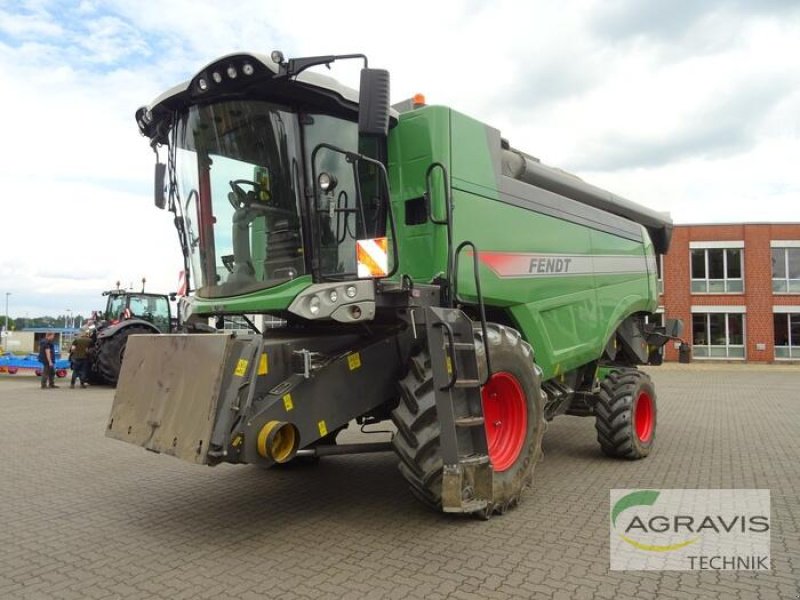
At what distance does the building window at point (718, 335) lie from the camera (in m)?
31.2

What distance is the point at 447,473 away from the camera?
4.34 metres

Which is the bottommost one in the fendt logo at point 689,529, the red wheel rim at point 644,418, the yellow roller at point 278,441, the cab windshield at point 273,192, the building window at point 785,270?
the fendt logo at point 689,529

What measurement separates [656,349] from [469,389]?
5.66m

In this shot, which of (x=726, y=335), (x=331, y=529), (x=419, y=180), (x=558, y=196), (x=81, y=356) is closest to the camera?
(x=331, y=529)

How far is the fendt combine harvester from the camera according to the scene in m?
4.33

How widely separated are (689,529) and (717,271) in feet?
99.4

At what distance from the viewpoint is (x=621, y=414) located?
23.2 ft

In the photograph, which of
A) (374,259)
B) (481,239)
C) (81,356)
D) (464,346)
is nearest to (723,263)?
(81,356)

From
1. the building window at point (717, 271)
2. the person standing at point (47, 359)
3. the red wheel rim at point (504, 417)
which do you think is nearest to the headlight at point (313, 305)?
the red wheel rim at point (504, 417)

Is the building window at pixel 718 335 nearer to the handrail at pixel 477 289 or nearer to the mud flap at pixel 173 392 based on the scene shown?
the handrail at pixel 477 289

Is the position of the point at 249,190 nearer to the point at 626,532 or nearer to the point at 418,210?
the point at 418,210

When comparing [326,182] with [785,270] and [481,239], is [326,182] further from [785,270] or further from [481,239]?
[785,270]

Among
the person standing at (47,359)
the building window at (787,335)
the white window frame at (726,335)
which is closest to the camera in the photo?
the person standing at (47,359)

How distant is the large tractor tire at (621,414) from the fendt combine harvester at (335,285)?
2055 millimetres
